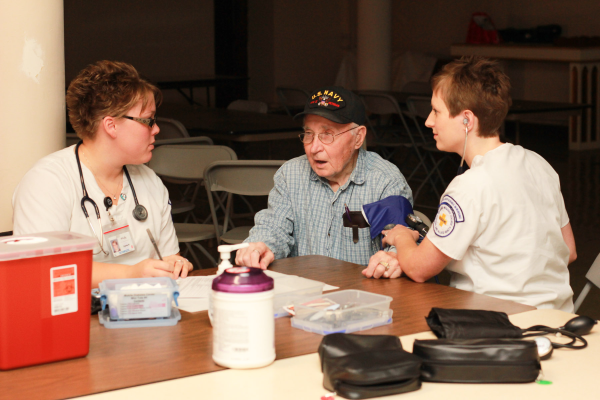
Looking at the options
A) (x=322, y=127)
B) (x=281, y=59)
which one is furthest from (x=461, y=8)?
(x=322, y=127)

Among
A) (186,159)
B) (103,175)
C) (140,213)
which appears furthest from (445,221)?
(186,159)

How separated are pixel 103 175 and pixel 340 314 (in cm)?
107

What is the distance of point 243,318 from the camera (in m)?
1.38

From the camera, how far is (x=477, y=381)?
4.58 ft

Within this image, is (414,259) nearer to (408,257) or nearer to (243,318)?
(408,257)

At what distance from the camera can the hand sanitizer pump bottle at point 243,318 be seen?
1.38 m

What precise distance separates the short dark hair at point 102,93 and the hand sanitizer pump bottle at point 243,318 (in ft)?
3.66

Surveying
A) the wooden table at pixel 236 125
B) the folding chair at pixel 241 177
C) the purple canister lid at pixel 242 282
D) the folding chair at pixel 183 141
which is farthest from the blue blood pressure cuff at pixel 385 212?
the wooden table at pixel 236 125

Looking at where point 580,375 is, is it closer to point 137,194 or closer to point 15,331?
point 15,331

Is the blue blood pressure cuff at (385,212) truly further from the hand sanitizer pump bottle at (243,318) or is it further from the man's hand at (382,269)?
the hand sanitizer pump bottle at (243,318)

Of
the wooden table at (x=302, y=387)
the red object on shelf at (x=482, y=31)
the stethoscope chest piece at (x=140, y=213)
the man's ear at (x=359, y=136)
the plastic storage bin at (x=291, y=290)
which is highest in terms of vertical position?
the red object on shelf at (x=482, y=31)

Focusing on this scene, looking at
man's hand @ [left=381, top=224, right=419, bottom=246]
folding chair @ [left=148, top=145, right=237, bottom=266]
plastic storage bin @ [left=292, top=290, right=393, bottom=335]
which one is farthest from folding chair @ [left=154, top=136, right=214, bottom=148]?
plastic storage bin @ [left=292, top=290, right=393, bottom=335]

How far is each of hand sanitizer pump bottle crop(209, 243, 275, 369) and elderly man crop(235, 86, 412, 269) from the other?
1.17m

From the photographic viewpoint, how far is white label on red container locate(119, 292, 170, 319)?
175 centimetres
